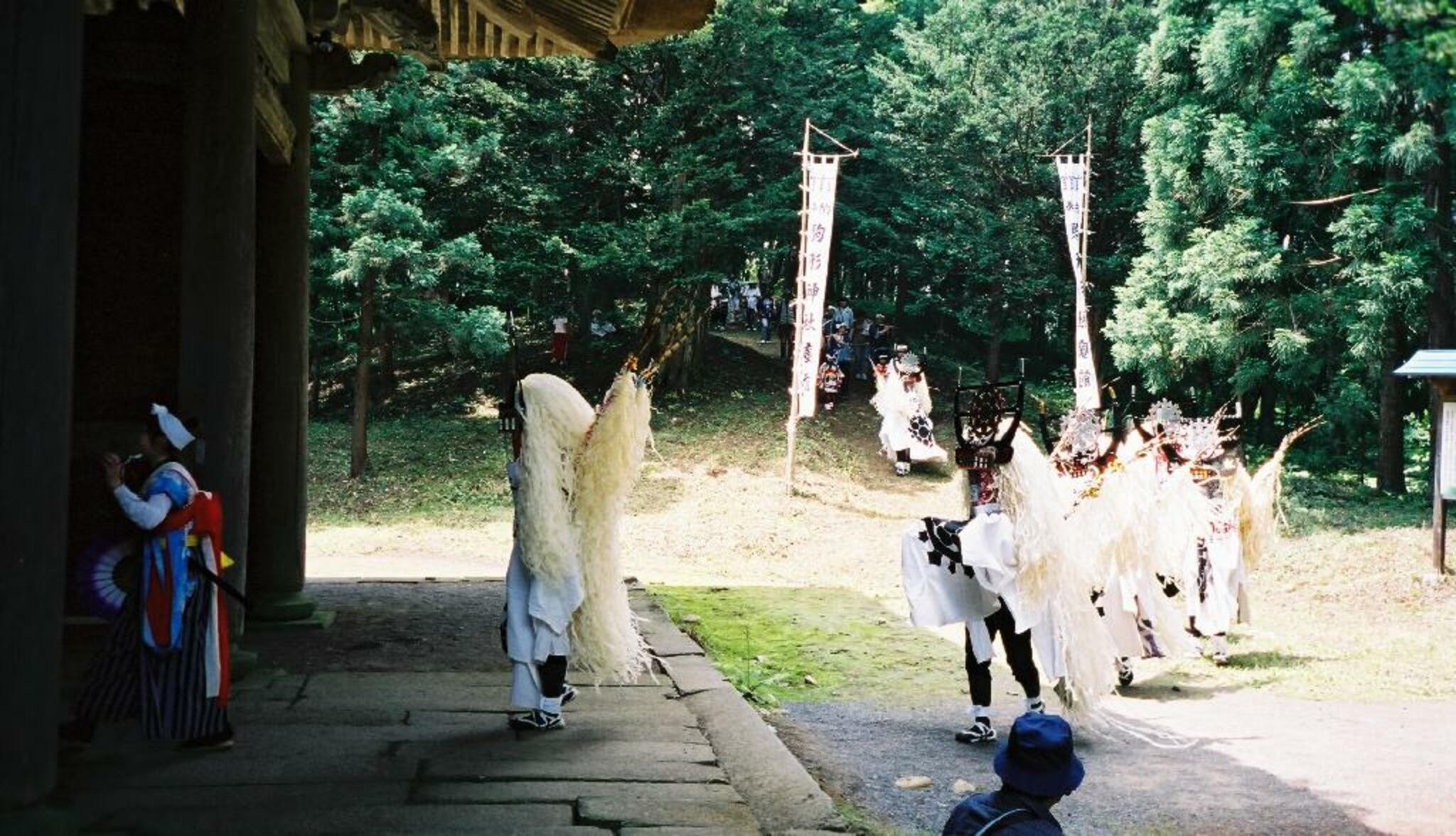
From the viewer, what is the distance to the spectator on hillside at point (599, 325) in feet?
90.8

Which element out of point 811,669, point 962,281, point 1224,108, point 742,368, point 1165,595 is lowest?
point 811,669

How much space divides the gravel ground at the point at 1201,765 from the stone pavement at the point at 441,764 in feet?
2.31

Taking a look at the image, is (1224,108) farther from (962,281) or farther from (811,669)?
(811,669)

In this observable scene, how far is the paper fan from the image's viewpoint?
5781mm

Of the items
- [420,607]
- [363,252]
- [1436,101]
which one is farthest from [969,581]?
[363,252]

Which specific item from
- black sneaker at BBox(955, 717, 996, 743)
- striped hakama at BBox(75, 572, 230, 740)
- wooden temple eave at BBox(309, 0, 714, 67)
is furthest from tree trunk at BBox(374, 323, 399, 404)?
striped hakama at BBox(75, 572, 230, 740)

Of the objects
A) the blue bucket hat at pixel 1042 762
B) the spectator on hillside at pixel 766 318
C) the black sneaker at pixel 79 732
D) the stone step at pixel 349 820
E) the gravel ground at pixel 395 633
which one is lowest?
the gravel ground at pixel 395 633

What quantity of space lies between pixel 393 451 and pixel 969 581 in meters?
17.7

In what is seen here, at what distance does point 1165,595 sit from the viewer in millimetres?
9539

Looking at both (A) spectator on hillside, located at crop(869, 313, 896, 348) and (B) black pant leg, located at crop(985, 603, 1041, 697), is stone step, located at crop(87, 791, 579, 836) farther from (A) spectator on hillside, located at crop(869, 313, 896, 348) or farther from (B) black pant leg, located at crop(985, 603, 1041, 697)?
(A) spectator on hillside, located at crop(869, 313, 896, 348)

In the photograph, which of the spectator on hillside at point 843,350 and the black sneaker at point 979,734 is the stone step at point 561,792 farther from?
the spectator on hillside at point 843,350

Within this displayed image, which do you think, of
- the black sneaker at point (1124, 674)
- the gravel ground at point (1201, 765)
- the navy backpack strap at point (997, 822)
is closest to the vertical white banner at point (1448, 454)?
the gravel ground at point (1201, 765)

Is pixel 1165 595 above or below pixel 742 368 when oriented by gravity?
below

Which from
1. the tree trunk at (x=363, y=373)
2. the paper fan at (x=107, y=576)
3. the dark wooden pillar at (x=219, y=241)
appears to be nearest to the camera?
the paper fan at (x=107, y=576)
